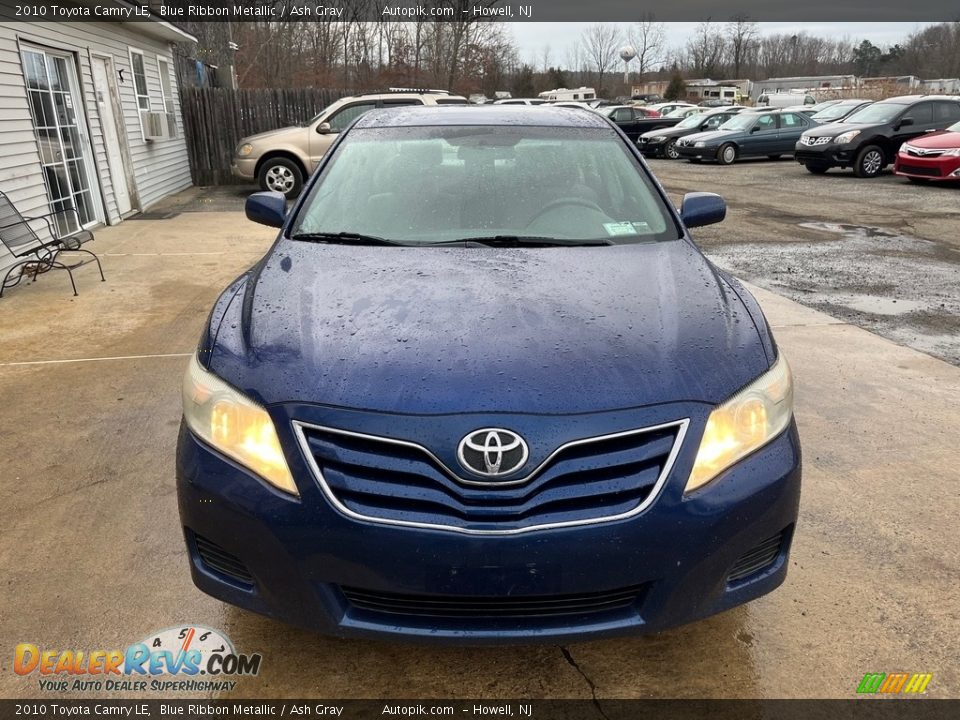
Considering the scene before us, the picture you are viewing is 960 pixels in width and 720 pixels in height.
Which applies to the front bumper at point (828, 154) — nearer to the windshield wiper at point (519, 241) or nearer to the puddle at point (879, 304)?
the puddle at point (879, 304)

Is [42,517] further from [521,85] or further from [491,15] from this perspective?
[521,85]

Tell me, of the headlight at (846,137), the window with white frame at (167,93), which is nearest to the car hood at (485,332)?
the window with white frame at (167,93)

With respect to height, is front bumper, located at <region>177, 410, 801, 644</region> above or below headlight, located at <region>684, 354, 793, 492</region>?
below

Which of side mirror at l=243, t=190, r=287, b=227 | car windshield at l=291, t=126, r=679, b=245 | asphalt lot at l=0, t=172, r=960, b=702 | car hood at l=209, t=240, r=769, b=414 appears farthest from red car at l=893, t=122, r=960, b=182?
side mirror at l=243, t=190, r=287, b=227

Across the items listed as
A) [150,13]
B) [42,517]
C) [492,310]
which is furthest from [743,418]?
[150,13]

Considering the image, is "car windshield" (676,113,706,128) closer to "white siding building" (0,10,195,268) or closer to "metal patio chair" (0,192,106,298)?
"white siding building" (0,10,195,268)

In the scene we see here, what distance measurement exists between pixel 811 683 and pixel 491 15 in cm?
3197

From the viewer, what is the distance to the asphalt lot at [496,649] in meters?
2.18

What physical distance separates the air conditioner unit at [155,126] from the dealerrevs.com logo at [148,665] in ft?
36.9

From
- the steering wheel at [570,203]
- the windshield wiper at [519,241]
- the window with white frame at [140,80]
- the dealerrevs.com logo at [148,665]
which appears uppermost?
the window with white frame at [140,80]

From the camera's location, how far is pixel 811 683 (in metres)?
2.15

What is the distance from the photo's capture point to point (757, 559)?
1.97 metres

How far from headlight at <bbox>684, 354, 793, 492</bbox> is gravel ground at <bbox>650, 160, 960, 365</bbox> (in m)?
3.58

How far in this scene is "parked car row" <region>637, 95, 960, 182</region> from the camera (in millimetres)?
13672
